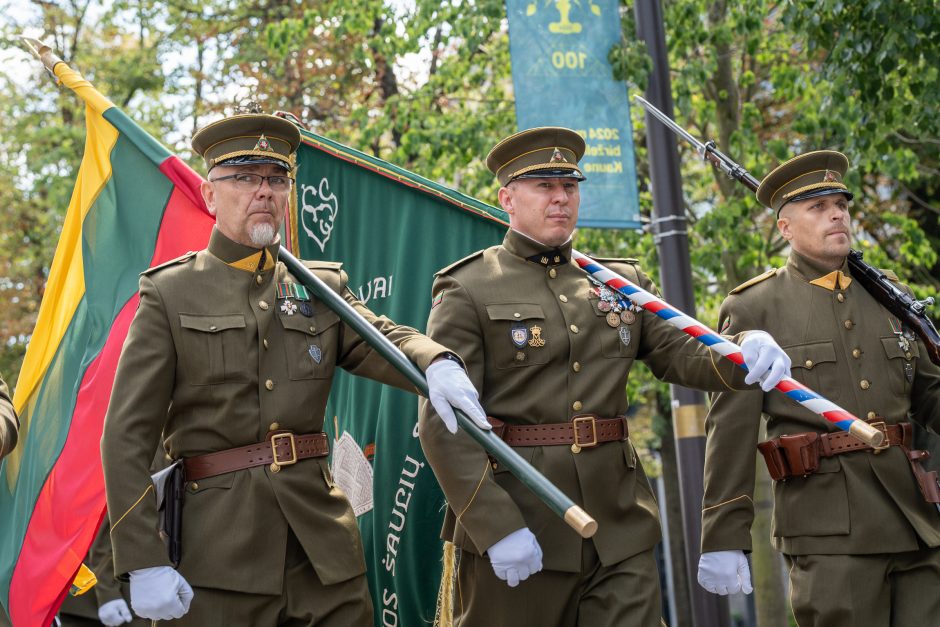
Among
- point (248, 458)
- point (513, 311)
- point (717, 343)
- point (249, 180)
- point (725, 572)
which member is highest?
point (249, 180)

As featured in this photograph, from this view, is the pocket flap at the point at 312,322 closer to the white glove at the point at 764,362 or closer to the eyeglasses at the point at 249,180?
the eyeglasses at the point at 249,180

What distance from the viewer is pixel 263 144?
4.80 metres

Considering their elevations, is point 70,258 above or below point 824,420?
above

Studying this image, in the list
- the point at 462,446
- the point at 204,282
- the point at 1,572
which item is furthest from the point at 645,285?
the point at 1,572

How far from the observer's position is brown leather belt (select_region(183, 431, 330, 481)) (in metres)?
4.48

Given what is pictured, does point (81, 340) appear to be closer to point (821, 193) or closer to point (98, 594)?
point (98, 594)

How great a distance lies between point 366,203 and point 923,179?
919 cm

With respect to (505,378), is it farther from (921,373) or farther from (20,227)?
(20,227)

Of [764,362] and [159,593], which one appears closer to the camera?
[159,593]

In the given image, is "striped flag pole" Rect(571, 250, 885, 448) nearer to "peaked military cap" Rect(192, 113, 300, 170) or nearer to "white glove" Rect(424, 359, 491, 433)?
"white glove" Rect(424, 359, 491, 433)

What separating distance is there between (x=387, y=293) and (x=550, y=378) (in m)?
1.73

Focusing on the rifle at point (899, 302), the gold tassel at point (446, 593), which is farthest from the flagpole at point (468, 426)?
the rifle at point (899, 302)

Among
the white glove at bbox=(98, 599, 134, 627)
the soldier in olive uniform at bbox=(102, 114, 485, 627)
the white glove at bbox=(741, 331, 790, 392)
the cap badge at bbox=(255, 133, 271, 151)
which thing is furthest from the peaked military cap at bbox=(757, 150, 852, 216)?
the white glove at bbox=(98, 599, 134, 627)

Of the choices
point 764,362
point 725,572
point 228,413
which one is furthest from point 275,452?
point 725,572
